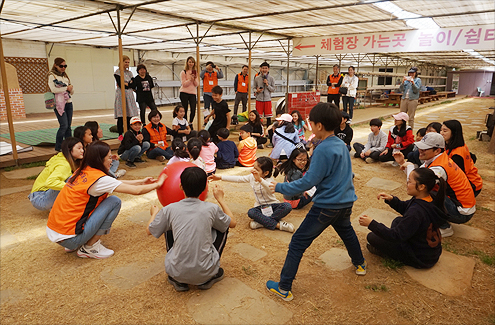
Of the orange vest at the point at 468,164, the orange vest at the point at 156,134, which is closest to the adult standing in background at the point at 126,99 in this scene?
the orange vest at the point at 156,134

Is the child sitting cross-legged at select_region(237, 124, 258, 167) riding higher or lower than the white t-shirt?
lower

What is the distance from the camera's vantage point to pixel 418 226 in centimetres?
279

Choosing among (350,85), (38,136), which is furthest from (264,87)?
(38,136)

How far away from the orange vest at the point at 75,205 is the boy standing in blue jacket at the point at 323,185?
1650 millimetres

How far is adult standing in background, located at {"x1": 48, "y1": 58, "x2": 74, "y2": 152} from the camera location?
6.34 m

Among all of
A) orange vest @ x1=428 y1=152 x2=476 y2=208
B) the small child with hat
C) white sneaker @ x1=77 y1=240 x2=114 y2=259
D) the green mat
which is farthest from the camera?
the green mat

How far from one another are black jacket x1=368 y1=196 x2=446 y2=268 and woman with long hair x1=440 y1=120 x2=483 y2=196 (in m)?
1.45

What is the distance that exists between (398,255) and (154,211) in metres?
2.26

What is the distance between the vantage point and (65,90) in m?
6.49

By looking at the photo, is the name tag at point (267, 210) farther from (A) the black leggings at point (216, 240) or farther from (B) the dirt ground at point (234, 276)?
(A) the black leggings at point (216, 240)

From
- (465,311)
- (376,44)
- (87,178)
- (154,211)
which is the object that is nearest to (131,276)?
(154,211)

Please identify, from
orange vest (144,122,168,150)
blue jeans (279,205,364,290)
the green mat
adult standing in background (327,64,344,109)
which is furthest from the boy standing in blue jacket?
adult standing in background (327,64,344,109)

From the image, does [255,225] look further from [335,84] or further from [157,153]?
[335,84]

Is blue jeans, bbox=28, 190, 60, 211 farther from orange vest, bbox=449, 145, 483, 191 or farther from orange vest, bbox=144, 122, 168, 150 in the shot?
orange vest, bbox=449, 145, 483, 191
